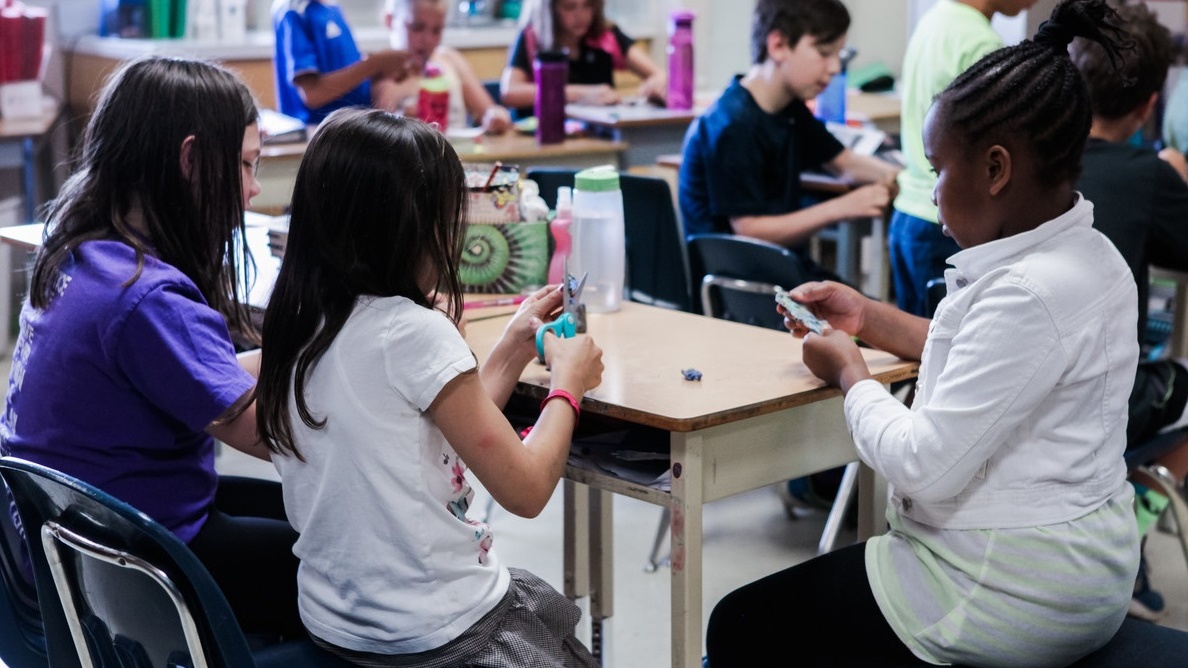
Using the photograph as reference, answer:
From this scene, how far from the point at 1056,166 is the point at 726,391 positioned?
46 centimetres

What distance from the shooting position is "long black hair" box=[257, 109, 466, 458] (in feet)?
4.58

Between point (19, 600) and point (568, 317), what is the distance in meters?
0.73

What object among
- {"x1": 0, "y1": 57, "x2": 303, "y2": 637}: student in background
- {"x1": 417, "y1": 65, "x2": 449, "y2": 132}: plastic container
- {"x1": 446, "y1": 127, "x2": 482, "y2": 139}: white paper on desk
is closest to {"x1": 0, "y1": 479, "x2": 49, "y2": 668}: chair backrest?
{"x1": 0, "y1": 57, "x2": 303, "y2": 637}: student in background

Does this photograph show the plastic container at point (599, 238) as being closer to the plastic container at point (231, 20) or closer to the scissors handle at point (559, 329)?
the scissors handle at point (559, 329)

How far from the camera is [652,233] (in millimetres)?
3051

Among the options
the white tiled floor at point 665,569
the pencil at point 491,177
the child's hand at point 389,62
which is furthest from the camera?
the child's hand at point 389,62

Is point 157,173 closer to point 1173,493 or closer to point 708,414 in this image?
point 708,414

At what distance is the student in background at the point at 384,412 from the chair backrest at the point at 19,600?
0.39m

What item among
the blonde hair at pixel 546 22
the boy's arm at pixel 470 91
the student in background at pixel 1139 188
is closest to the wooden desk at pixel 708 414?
the student in background at pixel 1139 188

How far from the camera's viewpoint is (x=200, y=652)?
49.5 inches


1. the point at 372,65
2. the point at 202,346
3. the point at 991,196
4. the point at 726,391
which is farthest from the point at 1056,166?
the point at 372,65

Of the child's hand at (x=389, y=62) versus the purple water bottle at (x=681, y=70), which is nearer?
the child's hand at (x=389, y=62)

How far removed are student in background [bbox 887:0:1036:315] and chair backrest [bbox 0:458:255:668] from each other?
191 cm

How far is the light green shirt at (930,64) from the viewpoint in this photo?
9.50 ft
